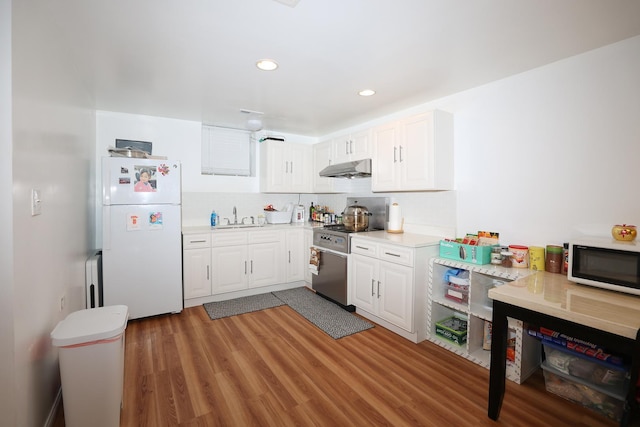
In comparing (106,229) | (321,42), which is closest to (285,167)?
(106,229)

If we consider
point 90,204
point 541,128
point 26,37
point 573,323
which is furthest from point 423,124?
point 90,204

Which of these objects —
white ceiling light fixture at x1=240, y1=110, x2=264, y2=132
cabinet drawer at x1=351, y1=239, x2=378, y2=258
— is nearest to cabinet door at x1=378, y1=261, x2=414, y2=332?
cabinet drawer at x1=351, y1=239, x2=378, y2=258

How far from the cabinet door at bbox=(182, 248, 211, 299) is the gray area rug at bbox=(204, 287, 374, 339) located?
0.72 ft

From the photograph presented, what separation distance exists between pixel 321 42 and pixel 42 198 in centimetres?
190

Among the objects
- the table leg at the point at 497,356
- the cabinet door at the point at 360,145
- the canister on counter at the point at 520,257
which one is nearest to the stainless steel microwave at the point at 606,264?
the canister on counter at the point at 520,257

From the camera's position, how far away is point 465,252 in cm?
240

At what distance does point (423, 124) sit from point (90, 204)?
11.5ft

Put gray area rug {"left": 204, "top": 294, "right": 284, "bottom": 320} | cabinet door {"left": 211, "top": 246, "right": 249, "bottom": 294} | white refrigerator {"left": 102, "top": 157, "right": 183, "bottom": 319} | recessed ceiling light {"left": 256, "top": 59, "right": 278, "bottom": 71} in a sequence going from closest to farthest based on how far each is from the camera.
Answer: recessed ceiling light {"left": 256, "top": 59, "right": 278, "bottom": 71}
white refrigerator {"left": 102, "top": 157, "right": 183, "bottom": 319}
gray area rug {"left": 204, "top": 294, "right": 284, "bottom": 320}
cabinet door {"left": 211, "top": 246, "right": 249, "bottom": 294}

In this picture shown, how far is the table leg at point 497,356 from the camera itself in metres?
1.63

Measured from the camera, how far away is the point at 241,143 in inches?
169

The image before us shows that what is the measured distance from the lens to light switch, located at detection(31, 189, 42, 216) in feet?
4.78

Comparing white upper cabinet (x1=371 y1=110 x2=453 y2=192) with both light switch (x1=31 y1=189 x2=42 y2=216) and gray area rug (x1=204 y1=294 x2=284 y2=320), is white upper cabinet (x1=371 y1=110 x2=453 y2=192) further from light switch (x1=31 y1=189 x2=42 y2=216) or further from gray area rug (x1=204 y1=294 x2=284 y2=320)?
light switch (x1=31 y1=189 x2=42 y2=216)

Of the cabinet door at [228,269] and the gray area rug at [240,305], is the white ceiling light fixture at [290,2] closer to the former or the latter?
the cabinet door at [228,269]

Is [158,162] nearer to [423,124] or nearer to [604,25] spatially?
[423,124]
